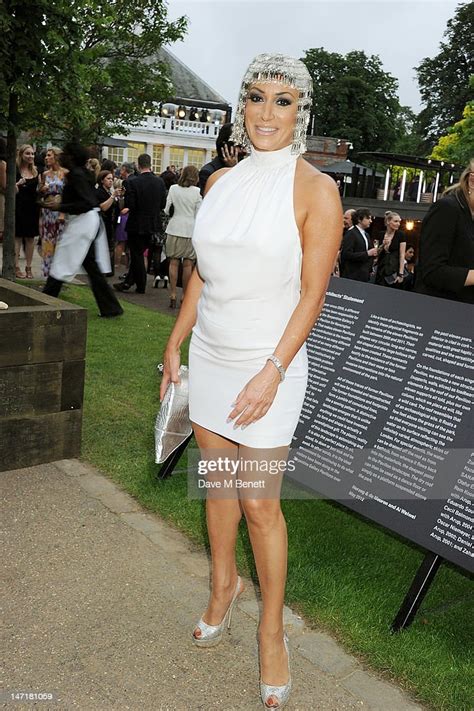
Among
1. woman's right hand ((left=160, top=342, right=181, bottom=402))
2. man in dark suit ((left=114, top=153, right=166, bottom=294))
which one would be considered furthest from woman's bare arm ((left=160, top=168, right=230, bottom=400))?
man in dark suit ((left=114, top=153, right=166, bottom=294))

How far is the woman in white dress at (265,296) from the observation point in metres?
2.53

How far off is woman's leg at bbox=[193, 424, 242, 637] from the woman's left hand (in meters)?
0.37

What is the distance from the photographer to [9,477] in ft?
14.8

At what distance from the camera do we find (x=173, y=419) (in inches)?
128

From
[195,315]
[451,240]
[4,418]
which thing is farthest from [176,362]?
[451,240]

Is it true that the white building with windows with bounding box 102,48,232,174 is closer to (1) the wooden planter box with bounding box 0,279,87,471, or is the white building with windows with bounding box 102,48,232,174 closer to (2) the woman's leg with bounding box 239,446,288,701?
(1) the wooden planter box with bounding box 0,279,87,471

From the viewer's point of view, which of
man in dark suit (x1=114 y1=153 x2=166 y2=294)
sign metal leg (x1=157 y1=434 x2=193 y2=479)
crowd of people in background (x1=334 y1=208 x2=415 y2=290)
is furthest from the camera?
man in dark suit (x1=114 y1=153 x2=166 y2=294)

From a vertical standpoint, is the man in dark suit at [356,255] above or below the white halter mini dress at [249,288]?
below

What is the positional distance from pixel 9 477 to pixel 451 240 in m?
2.95

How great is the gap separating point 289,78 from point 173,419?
1443 millimetres

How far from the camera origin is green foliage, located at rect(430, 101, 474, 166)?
53656mm

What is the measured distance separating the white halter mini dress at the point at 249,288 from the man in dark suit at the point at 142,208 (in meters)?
9.77

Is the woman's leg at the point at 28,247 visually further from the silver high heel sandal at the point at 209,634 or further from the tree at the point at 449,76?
the tree at the point at 449,76

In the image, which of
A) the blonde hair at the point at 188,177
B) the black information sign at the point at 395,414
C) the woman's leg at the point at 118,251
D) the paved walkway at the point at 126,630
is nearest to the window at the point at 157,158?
the woman's leg at the point at 118,251
